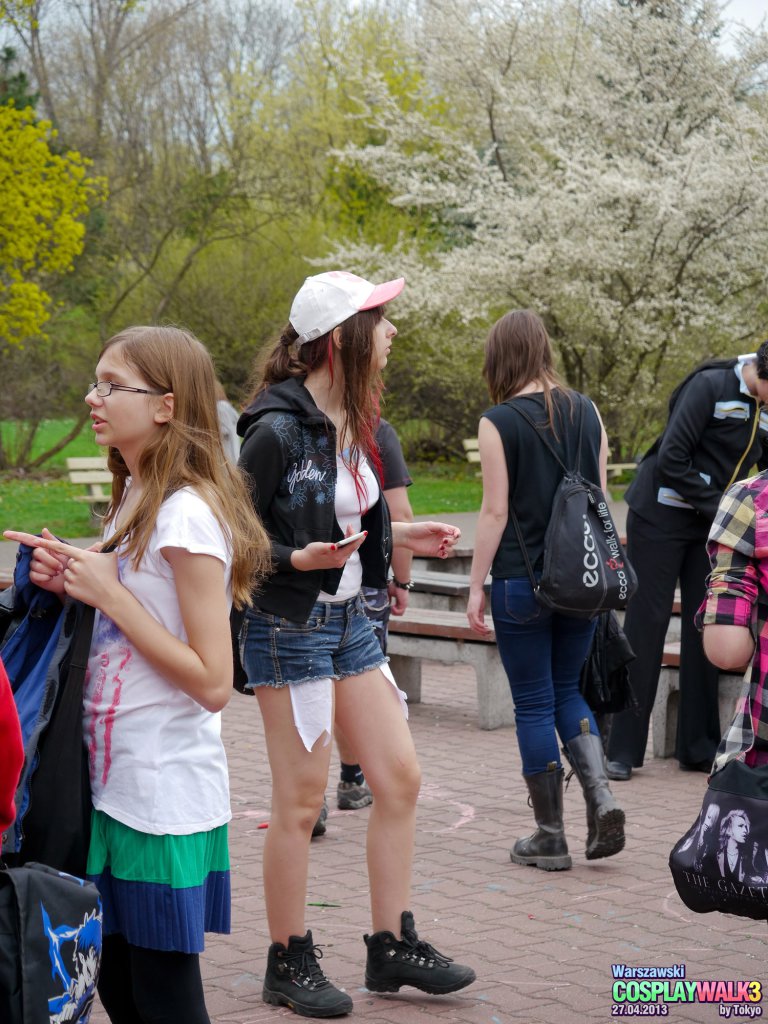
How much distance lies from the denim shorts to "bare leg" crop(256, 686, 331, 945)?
2.3 inches

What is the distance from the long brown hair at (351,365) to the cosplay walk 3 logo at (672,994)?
1.68 metres

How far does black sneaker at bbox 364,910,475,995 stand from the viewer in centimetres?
387

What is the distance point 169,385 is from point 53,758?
78 cm

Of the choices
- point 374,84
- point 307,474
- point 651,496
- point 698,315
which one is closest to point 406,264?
point 374,84

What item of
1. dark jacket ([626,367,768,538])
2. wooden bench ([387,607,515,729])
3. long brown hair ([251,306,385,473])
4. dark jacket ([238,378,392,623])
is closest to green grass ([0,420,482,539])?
wooden bench ([387,607,515,729])

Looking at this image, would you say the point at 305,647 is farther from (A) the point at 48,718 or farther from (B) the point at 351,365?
(A) the point at 48,718

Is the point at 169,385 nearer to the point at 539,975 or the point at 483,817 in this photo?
the point at 539,975

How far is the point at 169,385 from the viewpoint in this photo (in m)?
2.79

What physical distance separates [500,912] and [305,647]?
1.53 m

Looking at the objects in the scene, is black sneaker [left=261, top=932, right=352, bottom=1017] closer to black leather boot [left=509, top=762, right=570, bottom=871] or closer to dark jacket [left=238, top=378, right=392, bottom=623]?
dark jacket [left=238, top=378, right=392, bottom=623]

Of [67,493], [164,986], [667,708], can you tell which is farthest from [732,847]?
[67,493]

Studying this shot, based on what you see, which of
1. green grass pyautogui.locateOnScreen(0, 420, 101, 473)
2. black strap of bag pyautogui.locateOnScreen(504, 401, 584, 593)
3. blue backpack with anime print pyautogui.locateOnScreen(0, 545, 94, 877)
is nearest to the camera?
blue backpack with anime print pyautogui.locateOnScreen(0, 545, 94, 877)

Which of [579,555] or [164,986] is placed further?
[579,555]

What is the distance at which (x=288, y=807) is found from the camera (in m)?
3.77
